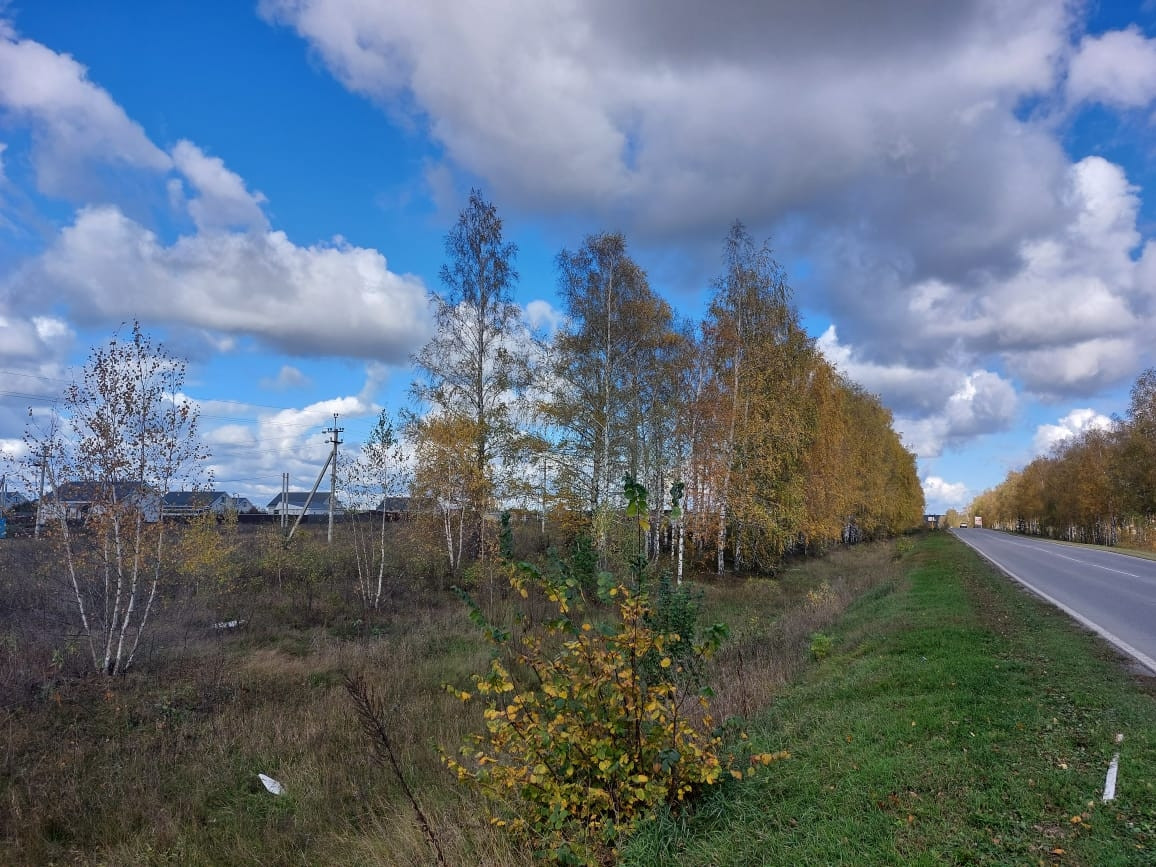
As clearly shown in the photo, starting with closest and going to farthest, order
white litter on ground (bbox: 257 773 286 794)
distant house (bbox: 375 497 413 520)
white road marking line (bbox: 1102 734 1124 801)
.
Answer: white road marking line (bbox: 1102 734 1124 801) → white litter on ground (bbox: 257 773 286 794) → distant house (bbox: 375 497 413 520)

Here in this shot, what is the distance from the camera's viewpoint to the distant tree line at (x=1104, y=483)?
42.1m

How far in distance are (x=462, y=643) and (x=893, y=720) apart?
32.5 feet

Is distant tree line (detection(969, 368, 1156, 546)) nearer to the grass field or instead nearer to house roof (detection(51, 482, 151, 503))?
the grass field

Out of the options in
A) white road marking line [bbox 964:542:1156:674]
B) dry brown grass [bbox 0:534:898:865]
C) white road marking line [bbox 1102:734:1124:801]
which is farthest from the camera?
white road marking line [bbox 964:542:1156:674]

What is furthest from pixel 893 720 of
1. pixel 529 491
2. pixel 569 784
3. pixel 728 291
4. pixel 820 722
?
A: pixel 728 291

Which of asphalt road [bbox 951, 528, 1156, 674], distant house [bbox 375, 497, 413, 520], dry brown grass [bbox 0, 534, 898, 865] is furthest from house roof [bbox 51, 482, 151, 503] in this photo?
asphalt road [bbox 951, 528, 1156, 674]

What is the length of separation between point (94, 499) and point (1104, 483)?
210ft

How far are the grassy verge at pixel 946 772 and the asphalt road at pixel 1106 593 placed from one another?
1714 mm

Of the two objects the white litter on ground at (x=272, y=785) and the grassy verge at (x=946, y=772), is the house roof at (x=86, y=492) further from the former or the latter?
the grassy verge at (x=946, y=772)

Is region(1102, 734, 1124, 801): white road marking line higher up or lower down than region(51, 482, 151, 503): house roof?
lower down

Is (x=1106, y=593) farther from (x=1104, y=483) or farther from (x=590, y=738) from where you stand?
Result: (x=1104, y=483)

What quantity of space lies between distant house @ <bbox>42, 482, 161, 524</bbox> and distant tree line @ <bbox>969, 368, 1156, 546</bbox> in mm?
53493

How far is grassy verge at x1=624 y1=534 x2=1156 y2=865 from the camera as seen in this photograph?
12.0ft

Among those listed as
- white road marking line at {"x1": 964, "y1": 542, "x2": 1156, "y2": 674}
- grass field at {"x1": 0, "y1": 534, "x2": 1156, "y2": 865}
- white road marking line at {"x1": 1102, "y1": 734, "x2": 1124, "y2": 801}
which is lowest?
grass field at {"x1": 0, "y1": 534, "x2": 1156, "y2": 865}
